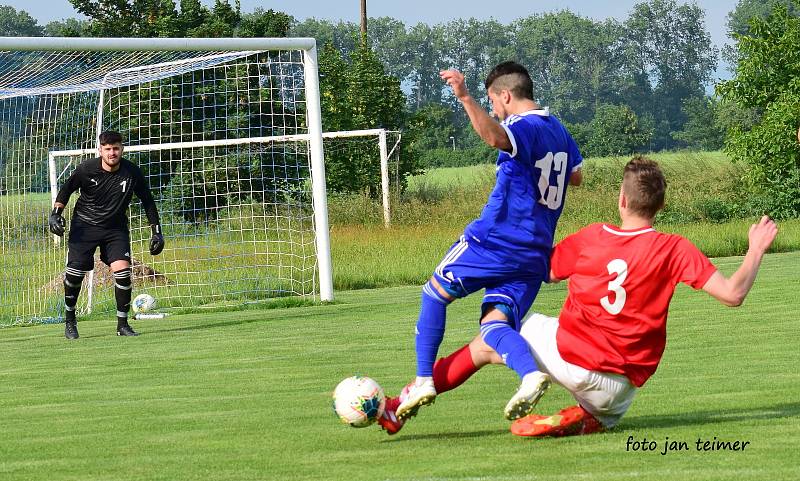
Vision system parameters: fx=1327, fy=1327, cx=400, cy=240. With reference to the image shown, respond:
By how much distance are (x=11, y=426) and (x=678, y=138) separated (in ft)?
351

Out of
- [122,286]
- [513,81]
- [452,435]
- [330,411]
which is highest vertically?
[513,81]

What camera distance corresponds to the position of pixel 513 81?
6.50 m

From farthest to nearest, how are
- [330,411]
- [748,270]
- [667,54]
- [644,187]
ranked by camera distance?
[667,54], [330,411], [644,187], [748,270]

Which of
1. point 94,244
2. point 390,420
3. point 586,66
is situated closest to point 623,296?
point 390,420

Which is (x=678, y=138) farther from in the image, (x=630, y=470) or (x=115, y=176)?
(x=630, y=470)

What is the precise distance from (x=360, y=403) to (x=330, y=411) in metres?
1.18

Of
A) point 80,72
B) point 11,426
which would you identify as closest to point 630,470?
point 11,426

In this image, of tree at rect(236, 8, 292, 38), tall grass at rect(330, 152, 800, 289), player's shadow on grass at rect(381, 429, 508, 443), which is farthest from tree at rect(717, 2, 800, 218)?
player's shadow on grass at rect(381, 429, 508, 443)

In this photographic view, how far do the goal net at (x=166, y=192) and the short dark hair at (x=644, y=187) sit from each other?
1021 centimetres

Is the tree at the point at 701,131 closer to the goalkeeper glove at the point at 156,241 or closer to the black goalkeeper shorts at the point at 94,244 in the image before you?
the goalkeeper glove at the point at 156,241

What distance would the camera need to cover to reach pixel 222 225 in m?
19.1

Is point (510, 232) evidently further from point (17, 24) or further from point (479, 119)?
point (17, 24)

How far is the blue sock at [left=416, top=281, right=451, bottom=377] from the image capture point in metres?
6.34

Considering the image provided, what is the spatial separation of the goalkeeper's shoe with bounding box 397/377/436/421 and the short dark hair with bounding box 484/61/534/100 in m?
1.51
